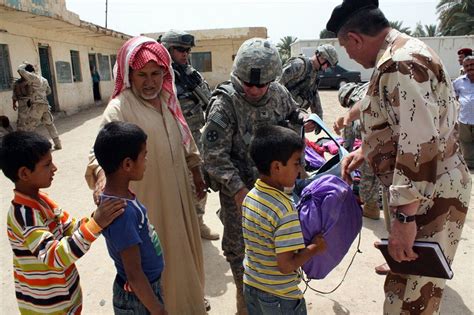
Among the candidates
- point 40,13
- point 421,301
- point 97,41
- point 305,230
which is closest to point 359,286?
point 421,301

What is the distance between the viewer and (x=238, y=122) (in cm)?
225

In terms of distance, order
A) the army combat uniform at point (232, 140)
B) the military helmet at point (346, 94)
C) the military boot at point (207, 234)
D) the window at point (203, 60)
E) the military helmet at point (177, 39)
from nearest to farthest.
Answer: the army combat uniform at point (232, 140)
the military helmet at point (177, 39)
the military boot at point (207, 234)
the military helmet at point (346, 94)
the window at point (203, 60)

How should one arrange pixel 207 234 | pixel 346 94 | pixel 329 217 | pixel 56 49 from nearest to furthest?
1. pixel 329 217
2. pixel 207 234
3. pixel 346 94
4. pixel 56 49

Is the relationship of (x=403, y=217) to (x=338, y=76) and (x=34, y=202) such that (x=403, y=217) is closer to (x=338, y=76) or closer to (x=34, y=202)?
(x=34, y=202)

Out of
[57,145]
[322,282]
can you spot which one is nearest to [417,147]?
[322,282]

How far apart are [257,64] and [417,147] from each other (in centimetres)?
95

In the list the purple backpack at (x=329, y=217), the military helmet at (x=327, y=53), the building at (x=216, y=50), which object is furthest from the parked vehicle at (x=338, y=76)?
the purple backpack at (x=329, y=217)

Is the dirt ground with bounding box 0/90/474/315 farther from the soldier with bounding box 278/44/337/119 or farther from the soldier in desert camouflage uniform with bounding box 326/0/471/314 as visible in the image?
the soldier with bounding box 278/44/337/119

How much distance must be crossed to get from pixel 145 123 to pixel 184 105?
1.70m

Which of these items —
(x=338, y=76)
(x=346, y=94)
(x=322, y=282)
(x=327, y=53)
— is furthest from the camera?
(x=338, y=76)

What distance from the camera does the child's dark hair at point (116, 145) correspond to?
154 cm

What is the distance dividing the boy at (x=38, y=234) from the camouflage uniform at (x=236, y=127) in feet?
2.67

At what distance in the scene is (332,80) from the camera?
20312mm

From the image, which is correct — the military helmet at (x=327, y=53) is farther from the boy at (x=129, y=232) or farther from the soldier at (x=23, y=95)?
the soldier at (x=23, y=95)
